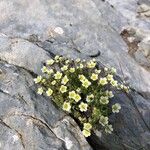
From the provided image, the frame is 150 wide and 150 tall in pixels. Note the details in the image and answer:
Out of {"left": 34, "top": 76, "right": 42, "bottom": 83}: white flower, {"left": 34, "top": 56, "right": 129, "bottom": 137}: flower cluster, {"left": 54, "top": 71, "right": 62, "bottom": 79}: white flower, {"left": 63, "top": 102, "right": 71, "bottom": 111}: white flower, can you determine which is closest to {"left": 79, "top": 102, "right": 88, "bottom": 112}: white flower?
{"left": 34, "top": 56, "right": 129, "bottom": 137}: flower cluster

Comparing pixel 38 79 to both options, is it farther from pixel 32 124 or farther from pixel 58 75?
pixel 32 124

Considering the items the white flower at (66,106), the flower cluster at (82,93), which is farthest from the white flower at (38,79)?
the white flower at (66,106)

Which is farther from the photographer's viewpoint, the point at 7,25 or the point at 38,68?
the point at 7,25

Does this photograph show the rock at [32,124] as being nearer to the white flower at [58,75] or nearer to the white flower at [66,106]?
the white flower at [66,106]

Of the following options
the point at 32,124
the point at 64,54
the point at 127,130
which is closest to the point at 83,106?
the point at 32,124

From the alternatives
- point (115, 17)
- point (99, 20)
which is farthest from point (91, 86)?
point (115, 17)

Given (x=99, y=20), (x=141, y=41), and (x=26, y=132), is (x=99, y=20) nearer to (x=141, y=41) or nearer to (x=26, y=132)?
(x=141, y=41)

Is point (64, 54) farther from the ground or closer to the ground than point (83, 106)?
closer to the ground
